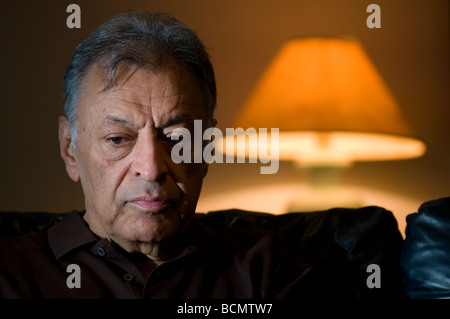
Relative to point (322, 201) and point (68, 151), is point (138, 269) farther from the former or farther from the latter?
point (322, 201)

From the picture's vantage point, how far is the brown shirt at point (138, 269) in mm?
1142

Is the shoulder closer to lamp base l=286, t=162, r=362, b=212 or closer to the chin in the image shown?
the chin

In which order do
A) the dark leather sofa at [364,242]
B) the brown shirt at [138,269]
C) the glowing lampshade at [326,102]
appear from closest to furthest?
the brown shirt at [138,269] → the dark leather sofa at [364,242] → the glowing lampshade at [326,102]

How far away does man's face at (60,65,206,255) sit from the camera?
1182 millimetres

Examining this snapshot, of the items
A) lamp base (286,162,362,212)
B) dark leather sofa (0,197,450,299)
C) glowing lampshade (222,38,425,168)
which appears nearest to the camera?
dark leather sofa (0,197,450,299)

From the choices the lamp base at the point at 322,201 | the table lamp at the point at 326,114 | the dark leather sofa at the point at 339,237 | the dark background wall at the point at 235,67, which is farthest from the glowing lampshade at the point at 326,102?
the dark leather sofa at the point at 339,237

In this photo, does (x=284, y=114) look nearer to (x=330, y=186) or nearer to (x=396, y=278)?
(x=330, y=186)

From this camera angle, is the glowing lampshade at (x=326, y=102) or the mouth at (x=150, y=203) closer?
the mouth at (x=150, y=203)

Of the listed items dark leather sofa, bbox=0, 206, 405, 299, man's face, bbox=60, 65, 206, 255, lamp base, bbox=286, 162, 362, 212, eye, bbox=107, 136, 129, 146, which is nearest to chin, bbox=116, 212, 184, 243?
man's face, bbox=60, 65, 206, 255

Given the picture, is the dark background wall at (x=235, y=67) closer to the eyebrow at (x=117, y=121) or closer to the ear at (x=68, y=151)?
the ear at (x=68, y=151)

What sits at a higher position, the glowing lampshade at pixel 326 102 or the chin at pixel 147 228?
the glowing lampshade at pixel 326 102

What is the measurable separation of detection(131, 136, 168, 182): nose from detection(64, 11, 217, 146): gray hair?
15cm

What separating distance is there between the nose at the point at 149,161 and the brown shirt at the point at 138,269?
0.55ft
